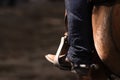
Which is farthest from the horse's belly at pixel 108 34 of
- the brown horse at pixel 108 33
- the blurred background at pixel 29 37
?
the blurred background at pixel 29 37

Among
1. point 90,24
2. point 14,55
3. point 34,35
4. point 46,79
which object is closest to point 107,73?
point 90,24

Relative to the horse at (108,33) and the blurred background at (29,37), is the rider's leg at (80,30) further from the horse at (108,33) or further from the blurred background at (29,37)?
the blurred background at (29,37)

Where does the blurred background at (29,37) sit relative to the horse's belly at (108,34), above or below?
below

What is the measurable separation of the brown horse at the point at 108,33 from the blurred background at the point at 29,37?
4.57 m

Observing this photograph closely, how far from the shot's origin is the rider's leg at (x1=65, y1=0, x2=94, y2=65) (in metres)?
2.66

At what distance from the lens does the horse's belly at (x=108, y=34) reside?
256 centimetres

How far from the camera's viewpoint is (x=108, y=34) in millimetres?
2586

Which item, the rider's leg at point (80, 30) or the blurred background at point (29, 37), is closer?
the rider's leg at point (80, 30)

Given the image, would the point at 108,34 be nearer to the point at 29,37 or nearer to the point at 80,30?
the point at 80,30

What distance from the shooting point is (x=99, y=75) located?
2727mm

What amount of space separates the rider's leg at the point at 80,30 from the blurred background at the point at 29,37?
445cm

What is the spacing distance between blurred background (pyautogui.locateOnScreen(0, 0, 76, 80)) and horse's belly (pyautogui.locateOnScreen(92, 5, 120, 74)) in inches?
180

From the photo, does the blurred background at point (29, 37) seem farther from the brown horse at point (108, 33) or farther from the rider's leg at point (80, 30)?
the brown horse at point (108, 33)

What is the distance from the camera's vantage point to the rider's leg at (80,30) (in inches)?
105
